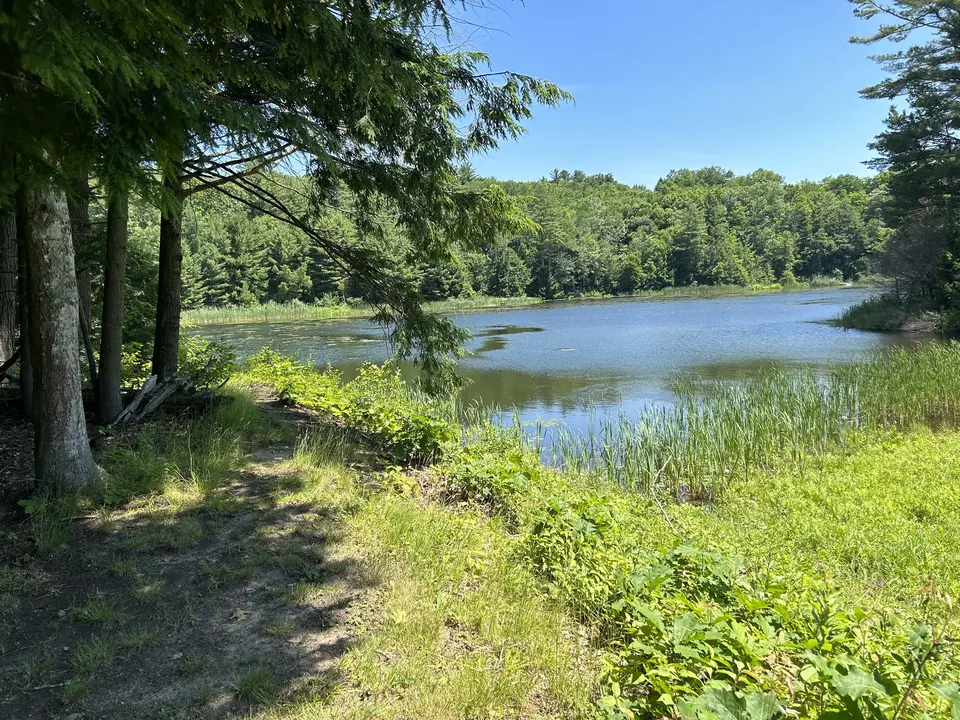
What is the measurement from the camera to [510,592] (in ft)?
11.2

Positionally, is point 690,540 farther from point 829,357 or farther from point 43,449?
point 829,357

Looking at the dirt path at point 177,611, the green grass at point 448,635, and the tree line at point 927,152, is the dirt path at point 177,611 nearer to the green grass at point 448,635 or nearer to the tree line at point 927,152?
the green grass at point 448,635

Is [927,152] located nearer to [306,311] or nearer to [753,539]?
[753,539]

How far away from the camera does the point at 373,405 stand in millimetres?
7547

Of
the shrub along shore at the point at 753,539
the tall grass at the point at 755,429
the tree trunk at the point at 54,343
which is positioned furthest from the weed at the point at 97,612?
the tall grass at the point at 755,429

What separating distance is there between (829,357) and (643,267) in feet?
215

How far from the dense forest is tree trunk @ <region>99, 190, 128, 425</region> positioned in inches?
1329

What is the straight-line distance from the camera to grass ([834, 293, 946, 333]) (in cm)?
2280

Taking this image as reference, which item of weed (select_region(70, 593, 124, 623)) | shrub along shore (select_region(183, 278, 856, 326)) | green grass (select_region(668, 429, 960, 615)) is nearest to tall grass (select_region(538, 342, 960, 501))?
green grass (select_region(668, 429, 960, 615))

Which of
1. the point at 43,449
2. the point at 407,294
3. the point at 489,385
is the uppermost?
the point at 407,294

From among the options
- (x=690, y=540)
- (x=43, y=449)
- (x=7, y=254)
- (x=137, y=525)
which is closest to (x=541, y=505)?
(x=690, y=540)

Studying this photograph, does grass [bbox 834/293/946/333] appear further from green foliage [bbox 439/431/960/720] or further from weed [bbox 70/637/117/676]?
weed [bbox 70/637/117/676]

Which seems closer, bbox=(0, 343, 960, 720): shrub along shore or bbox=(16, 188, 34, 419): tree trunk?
bbox=(0, 343, 960, 720): shrub along shore

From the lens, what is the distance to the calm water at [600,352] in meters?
12.9
